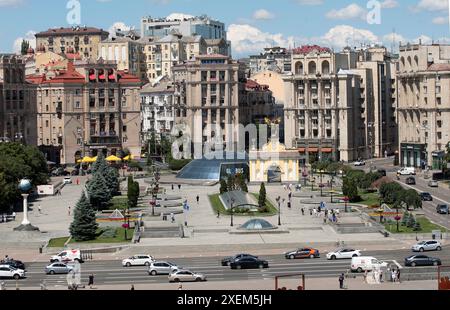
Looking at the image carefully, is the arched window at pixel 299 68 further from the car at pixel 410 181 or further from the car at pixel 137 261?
the car at pixel 137 261

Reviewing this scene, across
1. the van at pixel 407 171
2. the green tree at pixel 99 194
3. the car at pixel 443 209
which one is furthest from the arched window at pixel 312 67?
the car at pixel 443 209

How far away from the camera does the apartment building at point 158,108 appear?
11244 cm

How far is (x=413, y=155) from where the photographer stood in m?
86.1

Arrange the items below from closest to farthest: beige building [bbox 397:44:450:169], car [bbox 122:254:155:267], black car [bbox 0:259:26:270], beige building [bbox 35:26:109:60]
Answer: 1. black car [bbox 0:259:26:270]
2. car [bbox 122:254:155:267]
3. beige building [bbox 397:44:450:169]
4. beige building [bbox 35:26:109:60]

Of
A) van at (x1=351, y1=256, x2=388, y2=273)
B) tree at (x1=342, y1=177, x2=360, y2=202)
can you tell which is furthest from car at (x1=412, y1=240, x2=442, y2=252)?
tree at (x1=342, y1=177, x2=360, y2=202)

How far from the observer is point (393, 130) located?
105 meters

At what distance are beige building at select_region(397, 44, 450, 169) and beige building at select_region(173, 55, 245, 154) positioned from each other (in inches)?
800

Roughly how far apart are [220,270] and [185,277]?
3.43 m

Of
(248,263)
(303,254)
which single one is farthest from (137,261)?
(303,254)

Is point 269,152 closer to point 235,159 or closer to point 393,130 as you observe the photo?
point 235,159

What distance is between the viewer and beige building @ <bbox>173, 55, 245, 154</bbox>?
10100 centimetres

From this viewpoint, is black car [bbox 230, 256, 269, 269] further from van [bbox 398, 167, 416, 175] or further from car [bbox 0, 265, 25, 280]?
van [bbox 398, 167, 416, 175]

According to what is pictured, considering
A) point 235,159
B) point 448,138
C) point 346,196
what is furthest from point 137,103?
point 346,196

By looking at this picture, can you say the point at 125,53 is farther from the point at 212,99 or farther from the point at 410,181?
the point at 410,181
